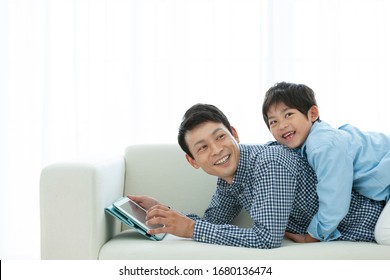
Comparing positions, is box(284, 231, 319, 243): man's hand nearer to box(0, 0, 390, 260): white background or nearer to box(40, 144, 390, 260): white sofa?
box(40, 144, 390, 260): white sofa

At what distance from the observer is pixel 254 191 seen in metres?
1.79

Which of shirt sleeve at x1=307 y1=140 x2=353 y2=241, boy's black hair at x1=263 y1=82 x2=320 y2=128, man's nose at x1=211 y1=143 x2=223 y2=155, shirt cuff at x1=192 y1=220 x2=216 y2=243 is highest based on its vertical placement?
boy's black hair at x1=263 y1=82 x2=320 y2=128

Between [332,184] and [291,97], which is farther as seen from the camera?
[291,97]

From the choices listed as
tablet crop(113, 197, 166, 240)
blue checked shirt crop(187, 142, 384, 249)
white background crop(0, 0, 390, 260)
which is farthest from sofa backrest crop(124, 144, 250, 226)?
white background crop(0, 0, 390, 260)

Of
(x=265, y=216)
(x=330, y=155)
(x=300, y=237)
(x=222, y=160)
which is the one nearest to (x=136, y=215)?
(x=222, y=160)

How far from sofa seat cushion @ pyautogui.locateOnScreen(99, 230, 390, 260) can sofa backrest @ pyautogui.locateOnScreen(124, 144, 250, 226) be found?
1.59ft

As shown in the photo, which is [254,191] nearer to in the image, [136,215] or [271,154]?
[271,154]

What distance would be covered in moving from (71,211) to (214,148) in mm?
536

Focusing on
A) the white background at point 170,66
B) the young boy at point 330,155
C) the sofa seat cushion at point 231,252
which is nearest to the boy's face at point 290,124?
the young boy at point 330,155

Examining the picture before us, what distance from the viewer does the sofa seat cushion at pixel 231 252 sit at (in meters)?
1.65

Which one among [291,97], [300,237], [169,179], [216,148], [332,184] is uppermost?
[291,97]

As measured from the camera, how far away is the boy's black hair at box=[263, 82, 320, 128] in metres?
1.99
